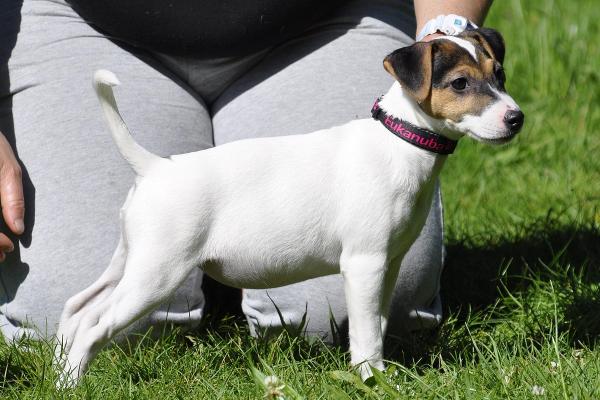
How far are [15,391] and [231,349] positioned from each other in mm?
643

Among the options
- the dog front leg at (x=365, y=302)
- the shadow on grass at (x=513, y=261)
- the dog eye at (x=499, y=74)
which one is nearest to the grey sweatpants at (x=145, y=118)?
the shadow on grass at (x=513, y=261)

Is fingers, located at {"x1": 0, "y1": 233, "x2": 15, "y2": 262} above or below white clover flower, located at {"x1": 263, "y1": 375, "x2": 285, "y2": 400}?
below

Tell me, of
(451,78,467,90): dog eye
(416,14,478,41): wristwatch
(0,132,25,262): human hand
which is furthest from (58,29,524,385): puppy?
(0,132,25,262): human hand

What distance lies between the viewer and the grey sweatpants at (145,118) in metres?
3.08

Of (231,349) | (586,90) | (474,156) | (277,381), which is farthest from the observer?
(586,90)

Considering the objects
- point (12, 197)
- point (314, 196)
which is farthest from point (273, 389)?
point (12, 197)

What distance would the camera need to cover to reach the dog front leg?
244 centimetres

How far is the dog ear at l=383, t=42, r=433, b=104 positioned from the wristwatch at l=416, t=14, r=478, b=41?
0.32 metres

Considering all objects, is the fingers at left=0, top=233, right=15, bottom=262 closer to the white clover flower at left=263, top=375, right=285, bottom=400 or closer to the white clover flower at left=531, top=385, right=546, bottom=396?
the white clover flower at left=263, top=375, right=285, bottom=400

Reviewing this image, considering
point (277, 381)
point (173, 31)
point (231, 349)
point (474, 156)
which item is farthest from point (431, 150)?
point (474, 156)

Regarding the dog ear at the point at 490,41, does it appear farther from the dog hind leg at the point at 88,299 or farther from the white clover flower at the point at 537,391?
the dog hind leg at the point at 88,299

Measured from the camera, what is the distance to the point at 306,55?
343cm

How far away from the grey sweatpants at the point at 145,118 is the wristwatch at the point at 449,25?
→ 0.57m

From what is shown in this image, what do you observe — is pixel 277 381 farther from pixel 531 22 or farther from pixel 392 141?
pixel 531 22
